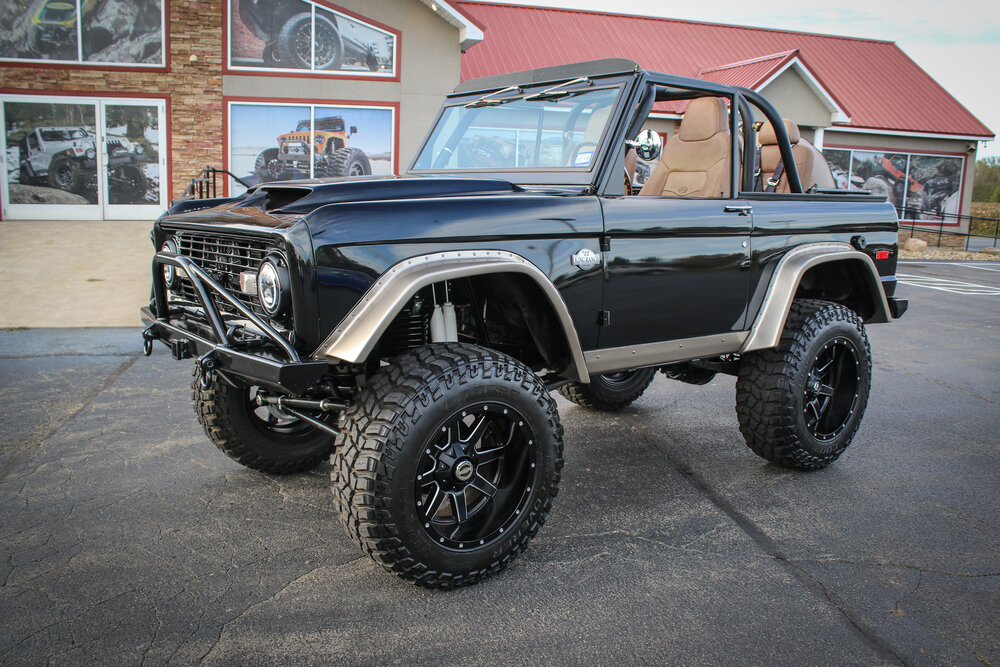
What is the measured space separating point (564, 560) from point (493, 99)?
2392 millimetres

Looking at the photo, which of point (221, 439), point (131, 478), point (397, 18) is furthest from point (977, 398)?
point (397, 18)

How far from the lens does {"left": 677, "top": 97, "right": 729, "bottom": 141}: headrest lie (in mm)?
4055

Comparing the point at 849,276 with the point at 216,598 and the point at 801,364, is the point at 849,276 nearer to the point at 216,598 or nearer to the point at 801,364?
the point at 801,364

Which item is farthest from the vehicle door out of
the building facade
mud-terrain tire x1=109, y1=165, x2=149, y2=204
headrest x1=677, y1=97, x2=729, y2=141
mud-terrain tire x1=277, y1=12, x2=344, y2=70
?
mud-terrain tire x1=109, y1=165, x2=149, y2=204

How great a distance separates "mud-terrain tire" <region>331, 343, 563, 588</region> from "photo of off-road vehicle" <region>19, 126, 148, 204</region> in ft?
45.1

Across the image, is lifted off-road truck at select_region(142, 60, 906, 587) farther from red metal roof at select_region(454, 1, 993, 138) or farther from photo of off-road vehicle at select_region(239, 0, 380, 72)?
red metal roof at select_region(454, 1, 993, 138)

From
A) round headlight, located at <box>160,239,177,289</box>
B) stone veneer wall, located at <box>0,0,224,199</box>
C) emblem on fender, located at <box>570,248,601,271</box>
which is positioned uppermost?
stone veneer wall, located at <box>0,0,224,199</box>

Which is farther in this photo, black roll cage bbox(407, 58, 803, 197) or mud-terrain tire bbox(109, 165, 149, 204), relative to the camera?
mud-terrain tire bbox(109, 165, 149, 204)

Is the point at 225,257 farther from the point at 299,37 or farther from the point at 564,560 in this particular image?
the point at 299,37

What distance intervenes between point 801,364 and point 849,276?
863 millimetres

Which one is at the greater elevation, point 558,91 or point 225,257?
point 558,91

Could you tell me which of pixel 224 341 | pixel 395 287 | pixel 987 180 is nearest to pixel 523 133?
pixel 395 287

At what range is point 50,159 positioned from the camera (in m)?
14.3

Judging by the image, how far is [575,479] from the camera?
3967 mm
